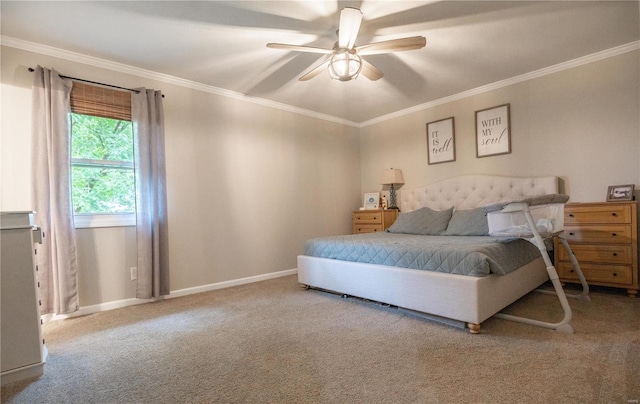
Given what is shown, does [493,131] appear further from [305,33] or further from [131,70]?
[131,70]

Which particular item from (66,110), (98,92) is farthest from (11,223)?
(98,92)

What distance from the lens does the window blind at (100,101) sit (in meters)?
2.65

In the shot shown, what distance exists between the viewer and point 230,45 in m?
2.61

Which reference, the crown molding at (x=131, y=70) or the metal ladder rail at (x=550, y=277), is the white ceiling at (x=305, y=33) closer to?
the crown molding at (x=131, y=70)

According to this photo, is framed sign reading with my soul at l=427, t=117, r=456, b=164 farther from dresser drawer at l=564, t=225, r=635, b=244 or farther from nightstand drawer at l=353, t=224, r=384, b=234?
dresser drawer at l=564, t=225, r=635, b=244

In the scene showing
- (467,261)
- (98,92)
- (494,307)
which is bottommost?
(494,307)

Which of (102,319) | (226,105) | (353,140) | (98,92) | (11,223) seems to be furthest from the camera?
(353,140)

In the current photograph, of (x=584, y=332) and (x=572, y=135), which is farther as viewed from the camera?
(x=572, y=135)

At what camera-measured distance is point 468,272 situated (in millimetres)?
2023

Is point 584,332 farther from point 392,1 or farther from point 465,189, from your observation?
point 392,1

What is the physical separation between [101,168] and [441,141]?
13.4 feet

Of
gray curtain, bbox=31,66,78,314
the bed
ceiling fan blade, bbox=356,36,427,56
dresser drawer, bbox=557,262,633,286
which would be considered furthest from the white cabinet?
dresser drawer, bbox=557,262,633,286

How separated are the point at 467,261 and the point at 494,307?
16.2 inches

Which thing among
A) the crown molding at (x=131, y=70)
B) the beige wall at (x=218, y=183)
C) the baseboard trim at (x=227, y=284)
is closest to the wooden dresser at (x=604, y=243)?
the beige wall at (x=218, y=183)
